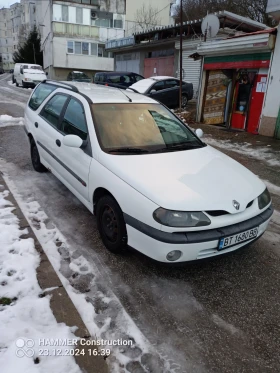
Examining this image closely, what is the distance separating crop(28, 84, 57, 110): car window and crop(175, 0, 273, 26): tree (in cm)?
1991

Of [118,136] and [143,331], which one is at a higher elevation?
[118,136]

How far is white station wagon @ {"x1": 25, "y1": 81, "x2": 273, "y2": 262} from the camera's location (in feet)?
8.38

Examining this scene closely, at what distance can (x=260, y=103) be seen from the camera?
9.46m

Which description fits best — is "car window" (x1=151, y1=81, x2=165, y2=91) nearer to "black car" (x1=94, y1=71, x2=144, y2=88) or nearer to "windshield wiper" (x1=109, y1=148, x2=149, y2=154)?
"black car" (x1=94, y1=71, x2=144, y2=88)

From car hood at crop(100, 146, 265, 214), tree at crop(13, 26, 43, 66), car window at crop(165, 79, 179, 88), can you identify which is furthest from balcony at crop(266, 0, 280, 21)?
tree at crop(13, 26, 43, 66)

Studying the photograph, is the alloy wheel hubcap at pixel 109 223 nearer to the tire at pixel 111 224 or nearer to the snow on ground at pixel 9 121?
the tire at pixel 111 224

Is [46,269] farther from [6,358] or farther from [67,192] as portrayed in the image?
[67,192]

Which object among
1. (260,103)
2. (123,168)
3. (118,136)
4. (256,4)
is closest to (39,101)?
(118,136)

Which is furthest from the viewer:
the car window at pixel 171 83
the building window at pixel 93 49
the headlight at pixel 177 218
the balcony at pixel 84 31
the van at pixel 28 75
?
the building window at pixel 93 49

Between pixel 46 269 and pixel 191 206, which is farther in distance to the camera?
pixel 46 269

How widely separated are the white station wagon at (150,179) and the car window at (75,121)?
0.01 metres

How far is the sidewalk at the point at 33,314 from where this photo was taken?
198cm

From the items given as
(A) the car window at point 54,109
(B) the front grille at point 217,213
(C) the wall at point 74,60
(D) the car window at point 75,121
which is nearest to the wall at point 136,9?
Answer: (C) the wall at point 74,60

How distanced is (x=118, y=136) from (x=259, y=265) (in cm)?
210
